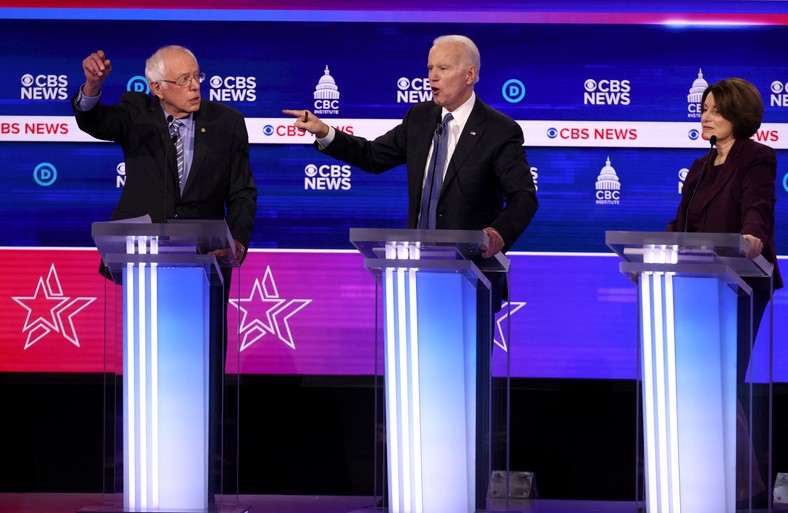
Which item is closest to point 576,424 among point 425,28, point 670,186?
point 670,186

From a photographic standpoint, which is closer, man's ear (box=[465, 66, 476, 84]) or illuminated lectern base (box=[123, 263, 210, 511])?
illuminated lectern base (box=[123, 263, 210, 511])

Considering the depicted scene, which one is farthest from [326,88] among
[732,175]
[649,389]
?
[649,389]

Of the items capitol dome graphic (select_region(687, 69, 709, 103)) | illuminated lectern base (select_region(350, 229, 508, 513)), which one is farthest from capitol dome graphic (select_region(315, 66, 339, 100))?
illuminated lectern base (select_region(350, 229, 508, 513))

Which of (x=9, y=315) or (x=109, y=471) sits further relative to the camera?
(x=9, y=315)

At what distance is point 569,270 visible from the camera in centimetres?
553

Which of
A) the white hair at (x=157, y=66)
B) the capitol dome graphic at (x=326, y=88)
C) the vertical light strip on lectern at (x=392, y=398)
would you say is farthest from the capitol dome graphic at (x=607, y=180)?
the vertical light strip on lectern at (x=392, y=398)

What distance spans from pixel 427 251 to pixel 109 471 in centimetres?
106

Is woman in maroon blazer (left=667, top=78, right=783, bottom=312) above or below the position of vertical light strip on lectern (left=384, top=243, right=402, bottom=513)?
above

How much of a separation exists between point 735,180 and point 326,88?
2313mm

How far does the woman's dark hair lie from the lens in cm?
394

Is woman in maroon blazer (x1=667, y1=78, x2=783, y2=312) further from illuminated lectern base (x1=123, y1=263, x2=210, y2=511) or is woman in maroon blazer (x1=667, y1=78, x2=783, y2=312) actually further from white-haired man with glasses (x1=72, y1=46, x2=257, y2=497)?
illuminated lectern base (x1=123, y1=263, x2=210, y2=511)

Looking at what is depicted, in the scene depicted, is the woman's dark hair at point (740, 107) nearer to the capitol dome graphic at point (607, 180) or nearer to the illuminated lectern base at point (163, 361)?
the capitol dome graphic at point (607, 180)

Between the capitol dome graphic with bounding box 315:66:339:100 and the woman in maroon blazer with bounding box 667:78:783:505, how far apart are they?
2.04 meters

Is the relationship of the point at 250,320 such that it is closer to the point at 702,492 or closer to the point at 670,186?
the point at 670,186
